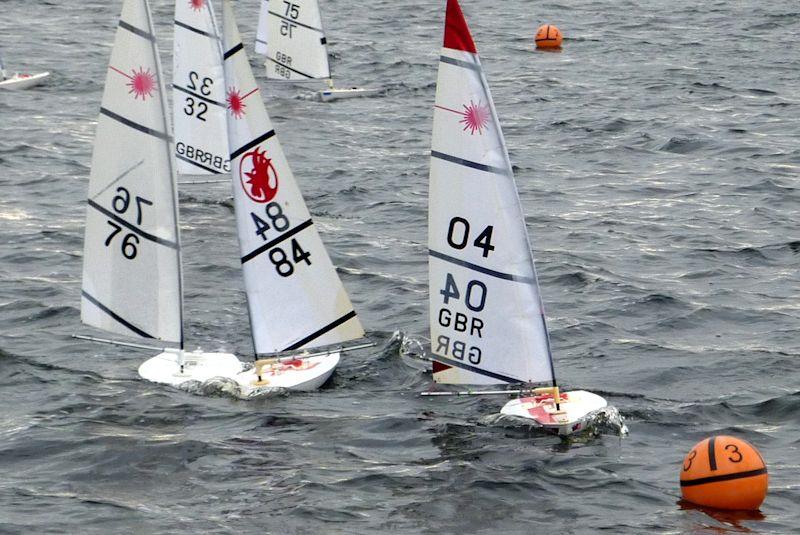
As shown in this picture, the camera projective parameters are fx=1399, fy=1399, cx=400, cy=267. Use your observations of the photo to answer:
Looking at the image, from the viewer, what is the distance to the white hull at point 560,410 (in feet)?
61.6

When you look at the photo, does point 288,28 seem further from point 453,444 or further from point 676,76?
point 453,444

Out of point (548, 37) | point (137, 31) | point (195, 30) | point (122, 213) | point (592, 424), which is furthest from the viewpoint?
point (548, 37)

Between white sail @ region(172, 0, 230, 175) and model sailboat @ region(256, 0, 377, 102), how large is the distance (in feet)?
45.3

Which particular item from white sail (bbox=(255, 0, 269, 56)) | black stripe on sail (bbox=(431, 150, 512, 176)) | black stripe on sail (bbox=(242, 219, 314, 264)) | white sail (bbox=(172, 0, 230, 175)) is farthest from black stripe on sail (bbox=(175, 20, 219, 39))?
white sail (bbox=(255, 0, 269, 56))

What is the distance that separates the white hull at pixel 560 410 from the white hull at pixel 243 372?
303 centimetres

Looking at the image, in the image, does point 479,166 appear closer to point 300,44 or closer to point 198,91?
point 198,91

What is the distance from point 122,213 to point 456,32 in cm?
599

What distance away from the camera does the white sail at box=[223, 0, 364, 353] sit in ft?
63.1

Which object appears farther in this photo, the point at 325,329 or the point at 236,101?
the point at 325,329

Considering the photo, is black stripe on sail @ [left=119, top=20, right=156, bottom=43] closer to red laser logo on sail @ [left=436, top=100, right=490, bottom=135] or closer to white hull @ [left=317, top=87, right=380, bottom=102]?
red laser logo on sail @ [left=436, top=100, right=490, bottom=135]

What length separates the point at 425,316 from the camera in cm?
2509

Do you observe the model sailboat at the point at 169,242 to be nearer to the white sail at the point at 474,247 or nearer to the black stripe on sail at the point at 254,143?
the black stripe on sail at the point at 254,143

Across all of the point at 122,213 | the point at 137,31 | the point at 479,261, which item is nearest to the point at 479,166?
the point at 479,261

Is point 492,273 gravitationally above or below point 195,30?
below
